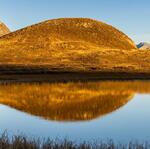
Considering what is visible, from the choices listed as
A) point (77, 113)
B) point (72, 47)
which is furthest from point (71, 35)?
point (77, 113)

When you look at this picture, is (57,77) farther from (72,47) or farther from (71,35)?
(71,35)

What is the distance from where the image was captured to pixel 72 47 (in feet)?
379

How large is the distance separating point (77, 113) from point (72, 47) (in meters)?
88.6

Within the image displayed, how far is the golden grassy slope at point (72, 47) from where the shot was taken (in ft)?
322

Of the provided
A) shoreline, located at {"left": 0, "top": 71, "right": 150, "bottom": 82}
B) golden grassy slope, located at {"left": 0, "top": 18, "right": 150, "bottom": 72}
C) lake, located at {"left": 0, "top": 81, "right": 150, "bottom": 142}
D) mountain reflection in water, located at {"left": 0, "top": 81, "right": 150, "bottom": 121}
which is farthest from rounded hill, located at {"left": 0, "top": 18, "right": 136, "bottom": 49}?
lake, located at {"left": 0, "top": 81, "right": 150, "bottom": 142}

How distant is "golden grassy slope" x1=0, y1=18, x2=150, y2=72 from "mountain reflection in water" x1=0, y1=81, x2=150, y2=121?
42116 mm

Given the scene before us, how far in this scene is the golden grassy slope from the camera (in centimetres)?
9819

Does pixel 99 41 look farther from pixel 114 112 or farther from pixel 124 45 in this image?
pixel 114 112

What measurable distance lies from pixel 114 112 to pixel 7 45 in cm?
9150

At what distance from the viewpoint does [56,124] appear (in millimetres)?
23094

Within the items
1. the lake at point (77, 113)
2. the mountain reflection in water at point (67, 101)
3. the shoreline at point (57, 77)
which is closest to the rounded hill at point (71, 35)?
the shoreline at point (57, 77)

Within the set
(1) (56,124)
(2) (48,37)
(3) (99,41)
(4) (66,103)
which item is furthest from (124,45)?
(1) (56,124)

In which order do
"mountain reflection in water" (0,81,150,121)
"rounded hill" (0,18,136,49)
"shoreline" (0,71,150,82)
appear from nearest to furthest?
"mountain reflection in water" (0,81,150,121)
"shoreline" (0,71,150,82)
"rounded hill" (0,18,136,49)

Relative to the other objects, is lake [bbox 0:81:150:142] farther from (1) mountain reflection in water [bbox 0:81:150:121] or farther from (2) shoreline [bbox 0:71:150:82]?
(2) shoreline [bbox 0:71:150:82]
